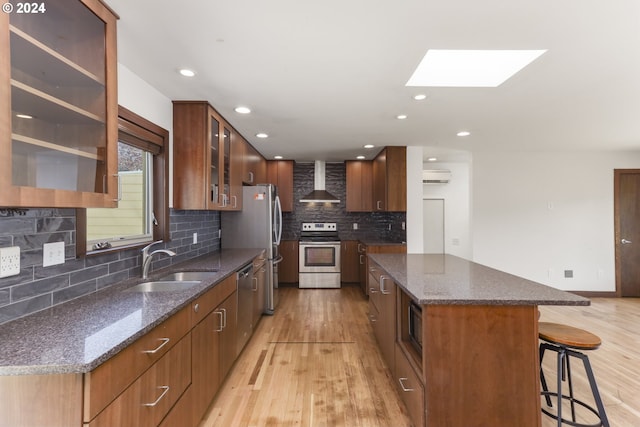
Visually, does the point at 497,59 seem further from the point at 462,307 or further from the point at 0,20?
the point at 0,20

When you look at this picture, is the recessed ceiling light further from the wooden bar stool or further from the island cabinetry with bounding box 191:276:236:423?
the wooden bar stool

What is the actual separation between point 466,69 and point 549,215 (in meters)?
3.94

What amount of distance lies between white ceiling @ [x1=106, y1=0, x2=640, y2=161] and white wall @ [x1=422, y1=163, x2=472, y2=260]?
2716 millimetres

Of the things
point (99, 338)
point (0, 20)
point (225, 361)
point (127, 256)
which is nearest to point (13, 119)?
point (0, 20)

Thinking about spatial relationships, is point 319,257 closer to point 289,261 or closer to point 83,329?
point 289,261

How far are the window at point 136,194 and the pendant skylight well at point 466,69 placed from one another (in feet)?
6.78

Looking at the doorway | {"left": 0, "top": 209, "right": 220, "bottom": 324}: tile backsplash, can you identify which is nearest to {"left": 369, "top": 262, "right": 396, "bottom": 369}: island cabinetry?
{"left": 0, "top": 209, "right": 220, "bottom": 324}: tile backsplash

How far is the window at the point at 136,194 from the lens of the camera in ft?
6.46

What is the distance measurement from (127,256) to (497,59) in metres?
2.96

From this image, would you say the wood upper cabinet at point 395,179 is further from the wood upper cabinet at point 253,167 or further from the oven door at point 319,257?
the wood upper cabinet at point 253,167

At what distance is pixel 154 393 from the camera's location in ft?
4.10

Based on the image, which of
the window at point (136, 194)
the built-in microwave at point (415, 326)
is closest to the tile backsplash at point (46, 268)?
the window at point (136, 194)

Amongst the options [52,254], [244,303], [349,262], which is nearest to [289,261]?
[349,262]

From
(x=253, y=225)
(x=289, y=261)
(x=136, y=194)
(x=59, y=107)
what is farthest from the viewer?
(x=289, y=261)
